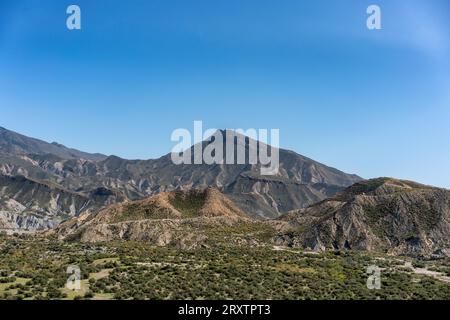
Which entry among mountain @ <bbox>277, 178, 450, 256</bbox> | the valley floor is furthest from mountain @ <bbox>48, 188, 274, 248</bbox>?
the valley floor

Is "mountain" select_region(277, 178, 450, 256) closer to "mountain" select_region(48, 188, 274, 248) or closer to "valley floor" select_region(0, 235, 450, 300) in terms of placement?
"mountain" select_region(48, 188, 274, 248)

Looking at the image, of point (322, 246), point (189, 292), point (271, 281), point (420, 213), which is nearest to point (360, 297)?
point (271, 281)

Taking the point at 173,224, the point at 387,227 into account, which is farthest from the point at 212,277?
the point at 173,224

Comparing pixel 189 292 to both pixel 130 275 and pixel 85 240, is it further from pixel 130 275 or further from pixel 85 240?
pixel 85 240

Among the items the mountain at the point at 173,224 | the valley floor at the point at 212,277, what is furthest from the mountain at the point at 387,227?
the valley floor at the point at 212,277

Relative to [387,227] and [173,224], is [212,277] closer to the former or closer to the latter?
[387,227]

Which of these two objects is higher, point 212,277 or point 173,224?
point 212,277
